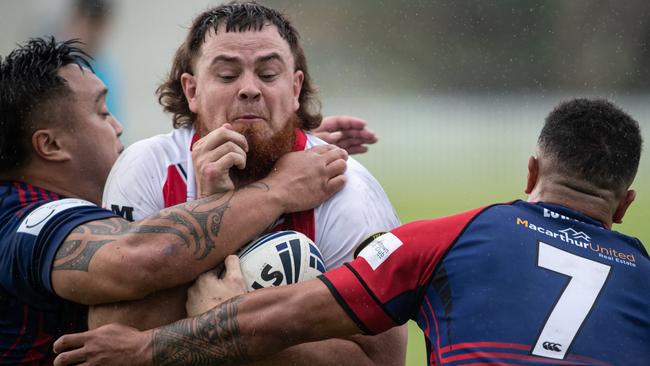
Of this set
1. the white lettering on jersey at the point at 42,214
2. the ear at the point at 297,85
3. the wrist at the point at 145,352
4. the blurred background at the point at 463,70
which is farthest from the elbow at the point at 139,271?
the blurred background at the point at 463,70

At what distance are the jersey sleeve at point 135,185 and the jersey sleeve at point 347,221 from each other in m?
0.82

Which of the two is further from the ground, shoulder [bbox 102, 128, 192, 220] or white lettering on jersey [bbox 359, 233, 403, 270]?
shoulder [bbox 102, 128, 192, 220]

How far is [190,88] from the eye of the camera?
17.2 feet

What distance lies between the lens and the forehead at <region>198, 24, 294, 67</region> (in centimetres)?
493

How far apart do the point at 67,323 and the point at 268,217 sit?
1.06m

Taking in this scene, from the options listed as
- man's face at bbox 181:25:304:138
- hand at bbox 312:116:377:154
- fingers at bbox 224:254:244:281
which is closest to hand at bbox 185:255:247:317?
fingers at bbox 224:254:244:281

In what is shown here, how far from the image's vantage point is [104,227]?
4.25 meters

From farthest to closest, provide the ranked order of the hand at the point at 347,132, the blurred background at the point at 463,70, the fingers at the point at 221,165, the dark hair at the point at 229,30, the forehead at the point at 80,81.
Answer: the blurred background at the point at 463,70, the hand at the point at 347,132, the dark hair at the point at 229,30, the forehead at the point at 80,81, the fingers at the point at 221,165

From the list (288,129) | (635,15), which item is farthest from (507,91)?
(288,129)

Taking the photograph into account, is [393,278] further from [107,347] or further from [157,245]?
[107,347]

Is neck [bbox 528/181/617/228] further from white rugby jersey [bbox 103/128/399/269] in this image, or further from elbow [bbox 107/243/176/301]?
elbow [bbox 107/243/176/301]

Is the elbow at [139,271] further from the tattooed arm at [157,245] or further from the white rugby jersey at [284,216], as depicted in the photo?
the white rugby jersey at [284,216]

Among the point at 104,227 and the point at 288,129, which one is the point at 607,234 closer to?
the point at 288,129

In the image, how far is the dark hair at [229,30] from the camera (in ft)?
16.8
